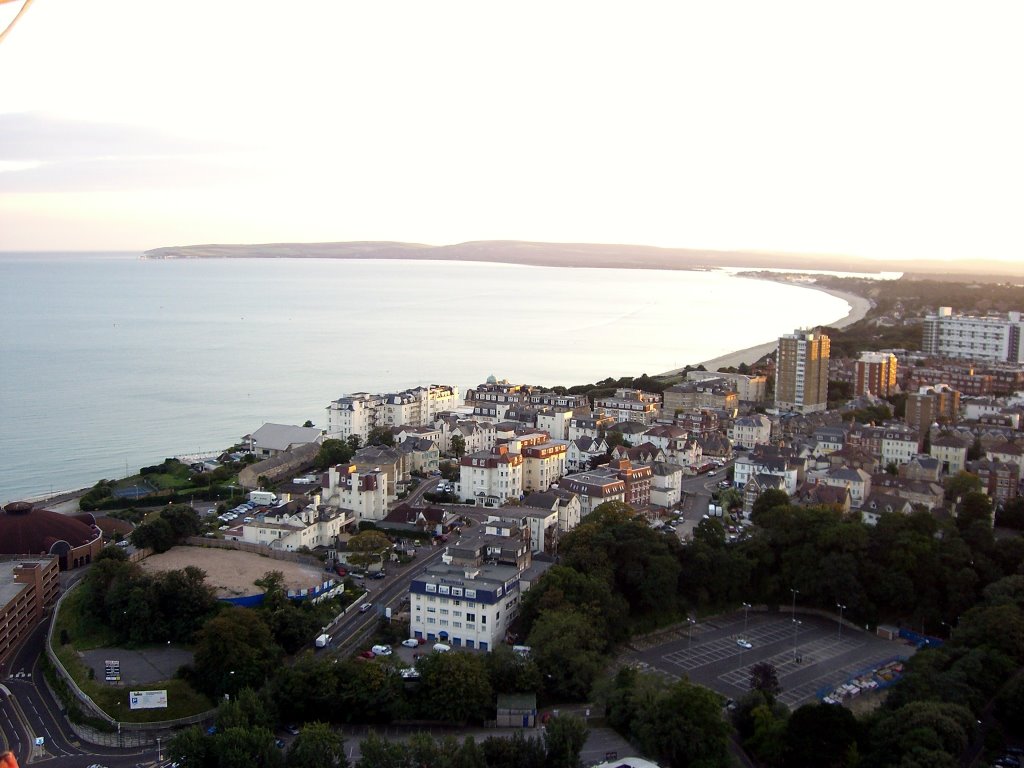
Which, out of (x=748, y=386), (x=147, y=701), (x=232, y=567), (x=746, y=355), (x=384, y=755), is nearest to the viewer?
(x=384, y=755)

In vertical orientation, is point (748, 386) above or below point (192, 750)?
above

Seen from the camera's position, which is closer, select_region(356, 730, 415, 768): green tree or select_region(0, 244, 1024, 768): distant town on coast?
select_region(356, 730, 415, 768): green tree

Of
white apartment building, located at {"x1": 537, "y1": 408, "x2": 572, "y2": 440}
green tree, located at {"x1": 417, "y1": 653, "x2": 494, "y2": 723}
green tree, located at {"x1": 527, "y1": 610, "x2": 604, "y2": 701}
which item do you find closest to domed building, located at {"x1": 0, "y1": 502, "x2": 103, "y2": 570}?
green tree, located at {"x1": 417, "y1": 653, "x2": 494, "y2": 723}

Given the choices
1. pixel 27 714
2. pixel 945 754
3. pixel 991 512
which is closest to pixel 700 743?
pixel 945 754

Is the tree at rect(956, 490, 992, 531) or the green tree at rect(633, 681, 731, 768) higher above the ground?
the tree at rect(956, 490, 992, 531)

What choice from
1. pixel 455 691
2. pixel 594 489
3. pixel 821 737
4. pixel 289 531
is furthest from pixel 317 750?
pixel 594 489

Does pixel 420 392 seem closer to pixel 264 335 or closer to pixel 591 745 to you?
pixel 591 745

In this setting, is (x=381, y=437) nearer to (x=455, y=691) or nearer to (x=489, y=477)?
(x=489, y=477)

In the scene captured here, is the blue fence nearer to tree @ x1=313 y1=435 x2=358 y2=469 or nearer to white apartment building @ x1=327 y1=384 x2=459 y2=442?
tree @ x1=313 y1=435 x2=358 y2=469
